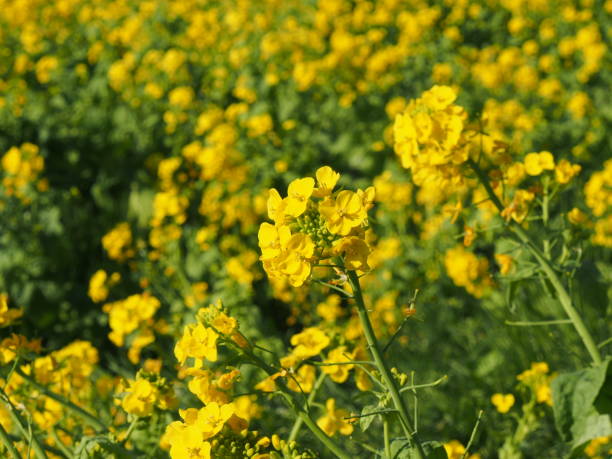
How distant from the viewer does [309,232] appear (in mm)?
1306

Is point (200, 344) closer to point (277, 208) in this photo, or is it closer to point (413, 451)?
point (277, 208)

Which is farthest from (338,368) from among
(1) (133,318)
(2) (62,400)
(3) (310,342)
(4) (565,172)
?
(1) (133,318)

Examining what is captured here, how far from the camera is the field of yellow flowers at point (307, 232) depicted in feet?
5.02

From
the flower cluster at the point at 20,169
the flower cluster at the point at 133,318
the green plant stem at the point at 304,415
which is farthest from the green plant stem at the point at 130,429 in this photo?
the flower cluster at the point at 20,169

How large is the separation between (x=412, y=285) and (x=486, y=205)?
188cm

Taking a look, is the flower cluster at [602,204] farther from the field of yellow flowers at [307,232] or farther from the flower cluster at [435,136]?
the flower cluster at [435,136]

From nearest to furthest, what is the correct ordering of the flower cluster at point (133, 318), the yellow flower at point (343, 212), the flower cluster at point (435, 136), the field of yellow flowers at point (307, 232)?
the yellow flower at point (343, 212) < the field of yellow flowers at point (307, 232) < the flower cluster at point (435, 136) < the flower cluster at point (133, 318)

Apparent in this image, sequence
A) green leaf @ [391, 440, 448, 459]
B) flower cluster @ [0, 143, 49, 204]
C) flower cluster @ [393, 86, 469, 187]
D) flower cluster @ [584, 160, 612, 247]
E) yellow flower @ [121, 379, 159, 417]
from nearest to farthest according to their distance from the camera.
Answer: green leaf @ [391, 440, 448, 459], yellow flower @ [121, 379, 159, 417], flower cluster @ [393, 86, 469, 187], flower cluster @ [584, 160, 612, 247], flower cluster @ [0, 143, 49, 204]

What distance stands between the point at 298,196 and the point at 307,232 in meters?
0.07

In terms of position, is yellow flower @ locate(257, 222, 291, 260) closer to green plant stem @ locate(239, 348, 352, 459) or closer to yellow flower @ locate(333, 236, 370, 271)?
yellow flower @ locate(333, 236, 370, 271)

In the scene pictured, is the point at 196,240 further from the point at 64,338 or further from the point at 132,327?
the point at 132,327

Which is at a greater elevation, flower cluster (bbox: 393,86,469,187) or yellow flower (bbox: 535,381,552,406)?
flower cluster (bbox: 393,86,469,187)

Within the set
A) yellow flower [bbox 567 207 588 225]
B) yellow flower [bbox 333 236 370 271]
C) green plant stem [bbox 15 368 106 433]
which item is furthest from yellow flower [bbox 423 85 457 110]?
green plant stem [bbox 15 368 106 433]

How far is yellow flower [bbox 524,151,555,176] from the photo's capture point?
6.41ft
